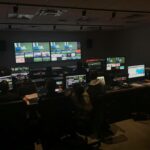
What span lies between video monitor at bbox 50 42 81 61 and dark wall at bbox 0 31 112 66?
28cm

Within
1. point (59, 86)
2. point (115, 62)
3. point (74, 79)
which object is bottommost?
point (59, 86)

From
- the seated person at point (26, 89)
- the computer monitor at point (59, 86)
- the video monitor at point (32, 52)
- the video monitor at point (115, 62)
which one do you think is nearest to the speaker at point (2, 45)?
the video monitor at point (32, 52)

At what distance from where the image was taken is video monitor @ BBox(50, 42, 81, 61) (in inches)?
359

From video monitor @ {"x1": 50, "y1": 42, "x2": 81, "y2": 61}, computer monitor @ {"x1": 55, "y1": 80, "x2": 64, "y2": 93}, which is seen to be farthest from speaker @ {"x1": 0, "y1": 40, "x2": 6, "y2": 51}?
computer monitor @ {"x1": 55, "y1": 80, "x2": 64, "y2": 93}

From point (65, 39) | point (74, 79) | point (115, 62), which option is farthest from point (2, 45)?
point (74, 79)

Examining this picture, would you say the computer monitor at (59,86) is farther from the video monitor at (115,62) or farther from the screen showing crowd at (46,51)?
the screen showing crowd at (46,51)

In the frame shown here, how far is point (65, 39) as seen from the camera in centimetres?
957

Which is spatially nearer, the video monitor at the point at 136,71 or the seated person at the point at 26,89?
the seated person at the point at 26,89

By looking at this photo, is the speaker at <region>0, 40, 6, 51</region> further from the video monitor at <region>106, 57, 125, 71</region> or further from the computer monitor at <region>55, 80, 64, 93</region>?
the computer monitor at <region>55, 80, 64, 93</region>

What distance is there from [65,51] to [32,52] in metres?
1.48

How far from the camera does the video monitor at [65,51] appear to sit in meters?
9.13

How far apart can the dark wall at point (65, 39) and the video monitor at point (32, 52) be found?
0.79 ft

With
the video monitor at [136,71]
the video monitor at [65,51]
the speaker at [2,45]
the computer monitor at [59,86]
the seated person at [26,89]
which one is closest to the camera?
the seated person at [26,89]

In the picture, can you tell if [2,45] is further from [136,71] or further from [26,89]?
[136,71]
